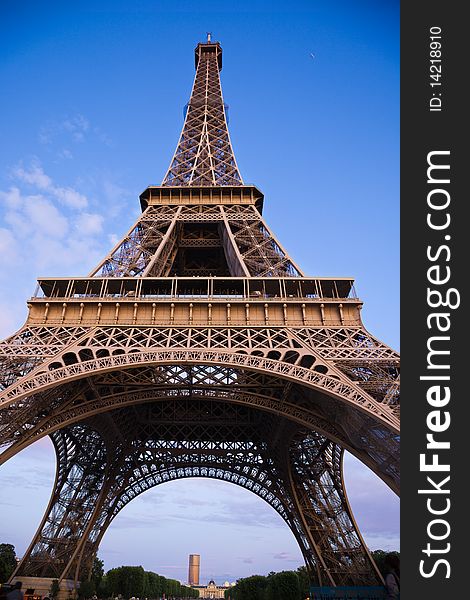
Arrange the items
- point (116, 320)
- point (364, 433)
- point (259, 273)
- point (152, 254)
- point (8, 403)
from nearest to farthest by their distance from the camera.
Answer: point (8, 403) < point (364, 433) < point (116, 320) < point (259, 273) < point (152, 254)

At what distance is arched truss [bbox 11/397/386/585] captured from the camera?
2758 centimetres

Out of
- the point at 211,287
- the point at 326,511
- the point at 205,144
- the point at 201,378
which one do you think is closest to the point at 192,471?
the point at 326,511

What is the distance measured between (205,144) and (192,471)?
83.9 feet

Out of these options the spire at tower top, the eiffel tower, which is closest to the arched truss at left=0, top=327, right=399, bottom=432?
the eiffel tower

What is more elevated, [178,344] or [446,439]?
[178,344]

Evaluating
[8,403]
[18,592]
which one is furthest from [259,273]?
[18,592]

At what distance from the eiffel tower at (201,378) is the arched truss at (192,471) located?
0.11 metres

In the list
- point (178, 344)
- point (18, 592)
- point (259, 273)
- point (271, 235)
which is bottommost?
point (18, 592)

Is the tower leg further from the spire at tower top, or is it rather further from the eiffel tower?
the spire at tower top

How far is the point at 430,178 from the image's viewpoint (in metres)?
8.15

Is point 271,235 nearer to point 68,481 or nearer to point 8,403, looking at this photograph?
point 8,403

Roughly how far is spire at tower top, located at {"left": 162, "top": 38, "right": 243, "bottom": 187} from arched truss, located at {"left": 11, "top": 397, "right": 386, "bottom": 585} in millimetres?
15927

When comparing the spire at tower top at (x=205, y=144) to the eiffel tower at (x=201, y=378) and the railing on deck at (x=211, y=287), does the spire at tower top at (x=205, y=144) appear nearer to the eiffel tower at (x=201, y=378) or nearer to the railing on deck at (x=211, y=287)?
the eiffel tower at (x=201, y=378)

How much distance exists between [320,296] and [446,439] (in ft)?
43.3
